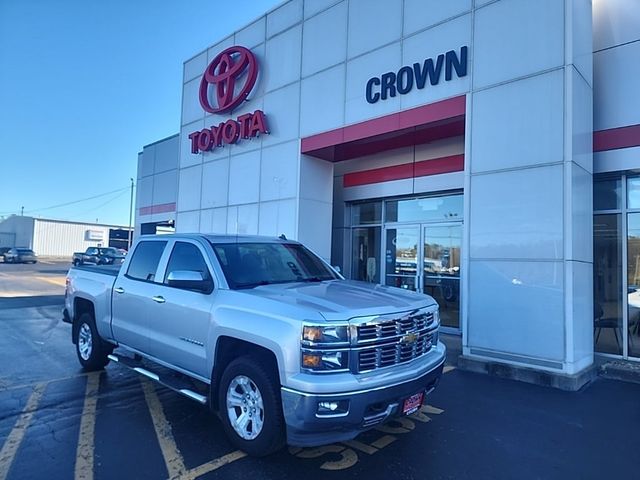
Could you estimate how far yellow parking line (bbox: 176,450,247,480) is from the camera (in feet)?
11.9

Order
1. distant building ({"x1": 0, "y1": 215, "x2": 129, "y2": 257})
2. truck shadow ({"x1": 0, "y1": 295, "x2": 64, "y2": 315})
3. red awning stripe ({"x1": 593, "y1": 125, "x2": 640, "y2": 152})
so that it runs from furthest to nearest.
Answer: distant building ({"x1": 0, "y1": 215, "x2": 129, "y2": 257}), truck shadow ({"x1": 0, "y1": 295, "x2": 64, "y2": 315}), red awning stripe ({"x1": 593, "y1": 125, "x2": 640, "y2": 152})

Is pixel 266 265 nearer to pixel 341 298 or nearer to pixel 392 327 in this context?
pixel 341 298

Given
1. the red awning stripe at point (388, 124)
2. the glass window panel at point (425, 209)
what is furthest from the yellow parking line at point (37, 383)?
the glass window panel at point (425, 209)

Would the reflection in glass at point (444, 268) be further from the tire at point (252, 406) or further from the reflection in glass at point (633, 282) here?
the tire at point (252, 406)

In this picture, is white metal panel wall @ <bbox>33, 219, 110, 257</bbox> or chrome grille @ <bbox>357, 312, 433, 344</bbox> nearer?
chrome grille @ <bbox>357, 312, 433, 344</bbox>

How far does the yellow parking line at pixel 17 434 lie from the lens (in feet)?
12.4

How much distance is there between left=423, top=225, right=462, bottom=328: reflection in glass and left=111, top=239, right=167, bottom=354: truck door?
702 centimetres

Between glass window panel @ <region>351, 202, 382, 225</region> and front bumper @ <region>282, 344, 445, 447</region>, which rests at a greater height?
glass window panel @ <region>351, 202, 382, 225</region>

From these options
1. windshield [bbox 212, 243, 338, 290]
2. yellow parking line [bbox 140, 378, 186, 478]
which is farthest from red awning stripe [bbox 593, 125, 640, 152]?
yellow parking line [bbox 140, 378, 186, 478]

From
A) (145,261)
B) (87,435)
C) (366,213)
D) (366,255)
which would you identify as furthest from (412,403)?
(366,213)

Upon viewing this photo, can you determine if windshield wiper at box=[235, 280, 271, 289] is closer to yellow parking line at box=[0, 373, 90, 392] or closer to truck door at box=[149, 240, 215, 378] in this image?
truck door at box=[149, 240, 215, 378]

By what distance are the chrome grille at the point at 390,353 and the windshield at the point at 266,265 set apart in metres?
1.41

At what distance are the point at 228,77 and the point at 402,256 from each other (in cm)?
706

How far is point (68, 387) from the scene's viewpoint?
588cm
